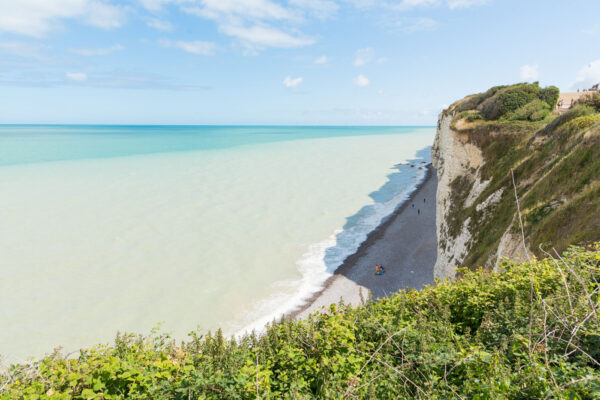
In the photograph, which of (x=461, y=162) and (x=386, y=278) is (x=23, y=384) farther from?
(x=461, y=162)

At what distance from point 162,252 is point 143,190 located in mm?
31654

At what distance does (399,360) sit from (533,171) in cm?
1818

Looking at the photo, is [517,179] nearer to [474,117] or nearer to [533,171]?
[533,171]

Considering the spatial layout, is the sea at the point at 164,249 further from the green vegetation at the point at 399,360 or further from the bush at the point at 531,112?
the bush at the point at 531,112

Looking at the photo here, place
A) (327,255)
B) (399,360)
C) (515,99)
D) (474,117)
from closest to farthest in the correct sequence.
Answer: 1. (399,360)
2. (515,99)
3. (474,117)
4. (327,255)

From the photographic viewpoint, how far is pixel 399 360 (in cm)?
577

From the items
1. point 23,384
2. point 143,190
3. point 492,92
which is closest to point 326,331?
point 23,384

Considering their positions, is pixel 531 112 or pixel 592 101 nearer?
pixel 592 101

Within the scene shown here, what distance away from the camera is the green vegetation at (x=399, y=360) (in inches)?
171

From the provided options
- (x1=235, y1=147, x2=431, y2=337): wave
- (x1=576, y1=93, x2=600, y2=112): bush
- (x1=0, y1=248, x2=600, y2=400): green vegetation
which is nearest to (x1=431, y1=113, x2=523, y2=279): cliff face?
(x1=576, y1=93, x2=600, y2=112): bush

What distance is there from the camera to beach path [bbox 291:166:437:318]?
83.2 feet

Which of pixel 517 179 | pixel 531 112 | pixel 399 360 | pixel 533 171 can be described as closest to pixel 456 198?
pixel 517 179

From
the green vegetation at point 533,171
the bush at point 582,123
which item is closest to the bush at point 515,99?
the green vegetation at point 533,171

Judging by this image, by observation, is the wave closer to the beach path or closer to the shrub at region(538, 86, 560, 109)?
the beach path
